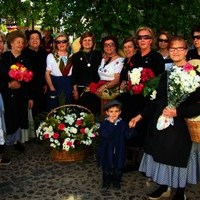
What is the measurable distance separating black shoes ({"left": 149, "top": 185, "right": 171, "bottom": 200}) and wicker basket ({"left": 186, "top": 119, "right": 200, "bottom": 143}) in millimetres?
870

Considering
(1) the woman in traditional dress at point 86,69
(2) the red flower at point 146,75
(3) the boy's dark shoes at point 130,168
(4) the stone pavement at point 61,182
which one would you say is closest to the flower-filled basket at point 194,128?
(2) the red flower at point 146,75

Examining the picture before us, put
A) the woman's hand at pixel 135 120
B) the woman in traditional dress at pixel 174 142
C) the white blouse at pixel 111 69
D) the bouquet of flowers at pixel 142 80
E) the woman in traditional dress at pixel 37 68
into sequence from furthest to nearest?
the woman in traditional dress at pixel 37 68, the white blouse at pixel 111 69, the bouquet of flowers at pixel 142 80, the woman's hand at pixel 135 120, the woman in traditional dress at pixel 174 142

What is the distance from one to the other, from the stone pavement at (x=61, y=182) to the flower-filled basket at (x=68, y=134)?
0.15 meters

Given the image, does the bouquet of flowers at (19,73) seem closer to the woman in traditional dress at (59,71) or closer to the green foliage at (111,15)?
the woman in traditional dress at (59,71)

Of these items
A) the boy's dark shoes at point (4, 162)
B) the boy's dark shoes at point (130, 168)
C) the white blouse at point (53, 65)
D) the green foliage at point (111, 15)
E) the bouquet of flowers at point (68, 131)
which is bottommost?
the boy's dark shoes at point (130, 168)

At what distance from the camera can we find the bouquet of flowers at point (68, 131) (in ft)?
17.6

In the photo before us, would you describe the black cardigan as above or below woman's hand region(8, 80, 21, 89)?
below

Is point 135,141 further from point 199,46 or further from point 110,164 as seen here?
point 199,46

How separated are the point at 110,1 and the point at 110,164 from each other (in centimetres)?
314

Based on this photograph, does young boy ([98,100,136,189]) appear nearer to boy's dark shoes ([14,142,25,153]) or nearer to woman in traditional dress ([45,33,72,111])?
woman in traditional dress ([45,33,72,111])

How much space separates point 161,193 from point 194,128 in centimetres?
106

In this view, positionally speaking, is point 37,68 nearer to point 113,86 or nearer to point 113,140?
point 113,86

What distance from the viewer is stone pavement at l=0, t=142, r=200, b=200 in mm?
4438

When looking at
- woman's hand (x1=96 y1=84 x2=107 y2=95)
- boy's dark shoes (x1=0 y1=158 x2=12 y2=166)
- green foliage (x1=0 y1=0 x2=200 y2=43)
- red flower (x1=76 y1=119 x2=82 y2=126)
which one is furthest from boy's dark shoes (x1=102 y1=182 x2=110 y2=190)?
green foliage (x1=0 y1=0 x2=200 y2=43)
